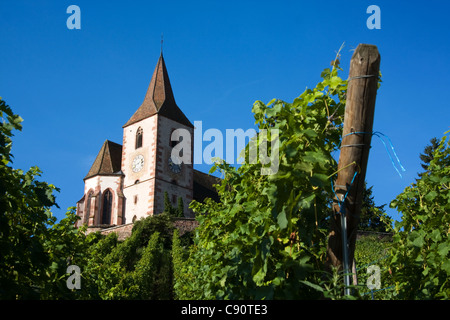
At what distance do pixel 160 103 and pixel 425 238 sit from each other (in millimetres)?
43831

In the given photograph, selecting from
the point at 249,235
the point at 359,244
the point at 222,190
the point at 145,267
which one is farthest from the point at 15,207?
the point at 359,244

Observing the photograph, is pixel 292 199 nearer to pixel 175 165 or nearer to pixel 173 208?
pixel 173 208

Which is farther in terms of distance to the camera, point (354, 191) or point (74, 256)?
point (74, 256)

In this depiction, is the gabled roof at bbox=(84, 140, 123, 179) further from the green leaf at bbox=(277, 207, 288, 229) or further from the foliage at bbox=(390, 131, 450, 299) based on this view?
the green leaf at bbox=(277, 207, 288, 229)

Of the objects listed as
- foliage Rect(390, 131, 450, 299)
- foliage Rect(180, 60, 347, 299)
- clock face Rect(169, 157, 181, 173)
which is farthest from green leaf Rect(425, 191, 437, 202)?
clock face Rect(169, 157, 181, 173)

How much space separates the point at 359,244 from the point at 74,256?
2643cm

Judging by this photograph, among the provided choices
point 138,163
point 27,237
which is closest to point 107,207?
point 138,163

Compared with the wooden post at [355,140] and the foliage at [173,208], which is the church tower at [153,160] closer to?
the foliage at [173,208]

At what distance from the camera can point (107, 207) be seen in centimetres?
4494

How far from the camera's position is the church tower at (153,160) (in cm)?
4322

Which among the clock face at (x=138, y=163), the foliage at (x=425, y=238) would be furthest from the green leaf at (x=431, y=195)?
the clock face at (x=138, y=163)

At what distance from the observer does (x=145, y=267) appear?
21.5m

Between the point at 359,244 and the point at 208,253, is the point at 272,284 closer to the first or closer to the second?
the point at 208,253

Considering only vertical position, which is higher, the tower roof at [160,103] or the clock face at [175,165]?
the tower roof at [160,103]
